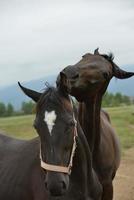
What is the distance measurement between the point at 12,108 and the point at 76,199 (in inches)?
1181

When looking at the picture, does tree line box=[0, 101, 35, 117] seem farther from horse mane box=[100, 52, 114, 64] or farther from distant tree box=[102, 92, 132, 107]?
horse mane box=[100, 52, 114, 64]

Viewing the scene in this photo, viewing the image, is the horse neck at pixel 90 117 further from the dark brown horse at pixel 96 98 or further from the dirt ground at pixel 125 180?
the dirt ground at pixel 125 180

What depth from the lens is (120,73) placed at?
23.6ft

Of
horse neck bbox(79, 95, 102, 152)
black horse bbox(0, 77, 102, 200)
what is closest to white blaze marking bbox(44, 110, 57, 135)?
black horse bbox(0, 77, 102, 200)

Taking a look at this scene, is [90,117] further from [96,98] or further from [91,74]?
[91,74]

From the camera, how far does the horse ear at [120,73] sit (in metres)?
7.12

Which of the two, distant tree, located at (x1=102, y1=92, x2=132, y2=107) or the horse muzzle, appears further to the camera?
distant tree, located at (x1=102, y1=92, x2=132, y2=107)

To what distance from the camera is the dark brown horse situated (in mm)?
6277

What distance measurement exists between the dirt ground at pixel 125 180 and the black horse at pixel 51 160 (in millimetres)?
3292

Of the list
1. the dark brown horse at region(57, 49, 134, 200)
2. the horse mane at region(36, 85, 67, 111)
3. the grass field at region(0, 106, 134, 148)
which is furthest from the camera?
the grass field at region(0, 106, 134, 148)

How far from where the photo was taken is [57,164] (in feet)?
16.5

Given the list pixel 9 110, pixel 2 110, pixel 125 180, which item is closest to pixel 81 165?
pixel 125 180

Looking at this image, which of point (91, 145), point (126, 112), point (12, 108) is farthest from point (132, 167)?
point (12, 108)

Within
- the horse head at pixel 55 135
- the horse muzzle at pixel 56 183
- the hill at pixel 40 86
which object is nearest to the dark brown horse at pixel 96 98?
the hill at pixel 40 86
